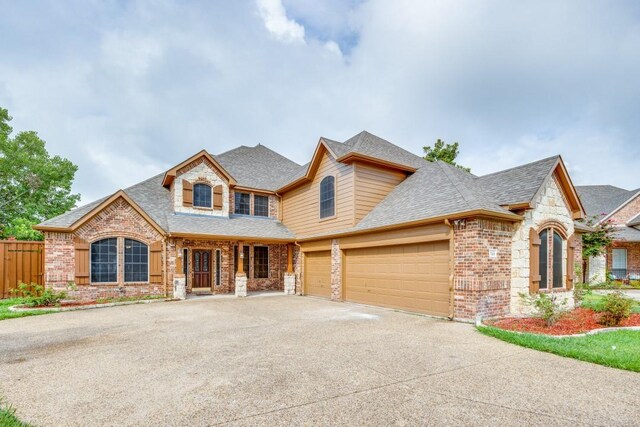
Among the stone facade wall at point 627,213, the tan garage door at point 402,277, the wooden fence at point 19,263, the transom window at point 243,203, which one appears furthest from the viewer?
the stone facade wall at point 627,213

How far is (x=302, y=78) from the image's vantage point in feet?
47.3

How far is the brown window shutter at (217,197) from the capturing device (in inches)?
668

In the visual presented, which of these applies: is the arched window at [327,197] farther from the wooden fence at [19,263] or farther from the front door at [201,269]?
the wooden fence at [19,263]

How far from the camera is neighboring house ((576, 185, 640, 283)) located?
72.2 ft

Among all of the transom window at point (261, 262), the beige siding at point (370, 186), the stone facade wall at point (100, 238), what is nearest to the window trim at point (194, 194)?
the stone facade wall at point (100, 238)

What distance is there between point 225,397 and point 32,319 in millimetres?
9005

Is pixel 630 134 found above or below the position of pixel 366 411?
above

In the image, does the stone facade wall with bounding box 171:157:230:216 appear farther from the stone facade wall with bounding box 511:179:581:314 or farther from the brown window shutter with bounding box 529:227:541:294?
the brown window shutter with bounding box 529:227:541:294

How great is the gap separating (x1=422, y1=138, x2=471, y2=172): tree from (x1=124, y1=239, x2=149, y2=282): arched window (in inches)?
854

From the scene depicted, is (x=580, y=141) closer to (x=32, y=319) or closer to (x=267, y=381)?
(x=267, y=381)

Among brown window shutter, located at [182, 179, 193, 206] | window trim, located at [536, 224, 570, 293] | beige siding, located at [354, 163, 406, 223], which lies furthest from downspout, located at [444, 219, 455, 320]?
brown window shutter, located at [182, 179, 193, 206]

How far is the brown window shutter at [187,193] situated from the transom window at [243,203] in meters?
2.54

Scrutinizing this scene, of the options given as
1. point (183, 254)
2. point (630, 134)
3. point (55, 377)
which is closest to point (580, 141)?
point (630, 134)

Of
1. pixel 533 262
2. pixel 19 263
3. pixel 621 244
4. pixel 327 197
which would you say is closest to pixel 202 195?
pixel 327 197
